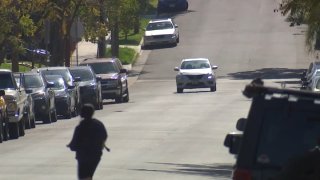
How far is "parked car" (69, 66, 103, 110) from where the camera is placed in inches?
1671

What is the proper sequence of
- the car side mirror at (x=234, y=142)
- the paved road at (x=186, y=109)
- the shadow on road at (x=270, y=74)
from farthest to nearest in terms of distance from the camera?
the shadow on road at (x=270, y=74), the paved road at (x=186, y=109), the car side mirror at (x=234, y=142)

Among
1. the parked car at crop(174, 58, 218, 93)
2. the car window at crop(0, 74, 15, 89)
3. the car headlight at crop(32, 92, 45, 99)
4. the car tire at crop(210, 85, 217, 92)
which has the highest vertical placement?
the car window at crop(0, 74, 15, 89)

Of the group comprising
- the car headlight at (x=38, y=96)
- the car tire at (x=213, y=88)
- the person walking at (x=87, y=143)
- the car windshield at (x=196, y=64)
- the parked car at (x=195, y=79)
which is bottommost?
the car tire at (x=213, y=88)

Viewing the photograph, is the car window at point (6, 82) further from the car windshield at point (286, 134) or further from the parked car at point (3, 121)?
the car windshield at point (286, 134)

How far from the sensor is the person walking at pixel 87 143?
15.2 meters

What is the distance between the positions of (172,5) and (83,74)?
142 feet

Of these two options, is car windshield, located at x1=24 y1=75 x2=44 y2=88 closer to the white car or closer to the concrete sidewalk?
the concrete sidewalk

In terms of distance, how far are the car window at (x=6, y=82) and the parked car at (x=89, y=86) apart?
1114cm

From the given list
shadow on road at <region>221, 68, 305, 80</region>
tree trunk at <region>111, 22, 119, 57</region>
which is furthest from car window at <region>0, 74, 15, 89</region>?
tree trunk at <region>111, 22, 119, 57</region>

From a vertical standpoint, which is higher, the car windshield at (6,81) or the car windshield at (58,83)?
the car windshield at (6,81)

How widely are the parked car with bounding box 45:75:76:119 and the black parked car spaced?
1.22m

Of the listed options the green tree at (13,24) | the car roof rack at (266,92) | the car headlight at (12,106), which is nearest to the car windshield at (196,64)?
the green tree at (13,24)

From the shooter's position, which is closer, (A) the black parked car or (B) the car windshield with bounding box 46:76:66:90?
(A) the black parked car

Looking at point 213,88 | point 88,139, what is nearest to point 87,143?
point 88,139
